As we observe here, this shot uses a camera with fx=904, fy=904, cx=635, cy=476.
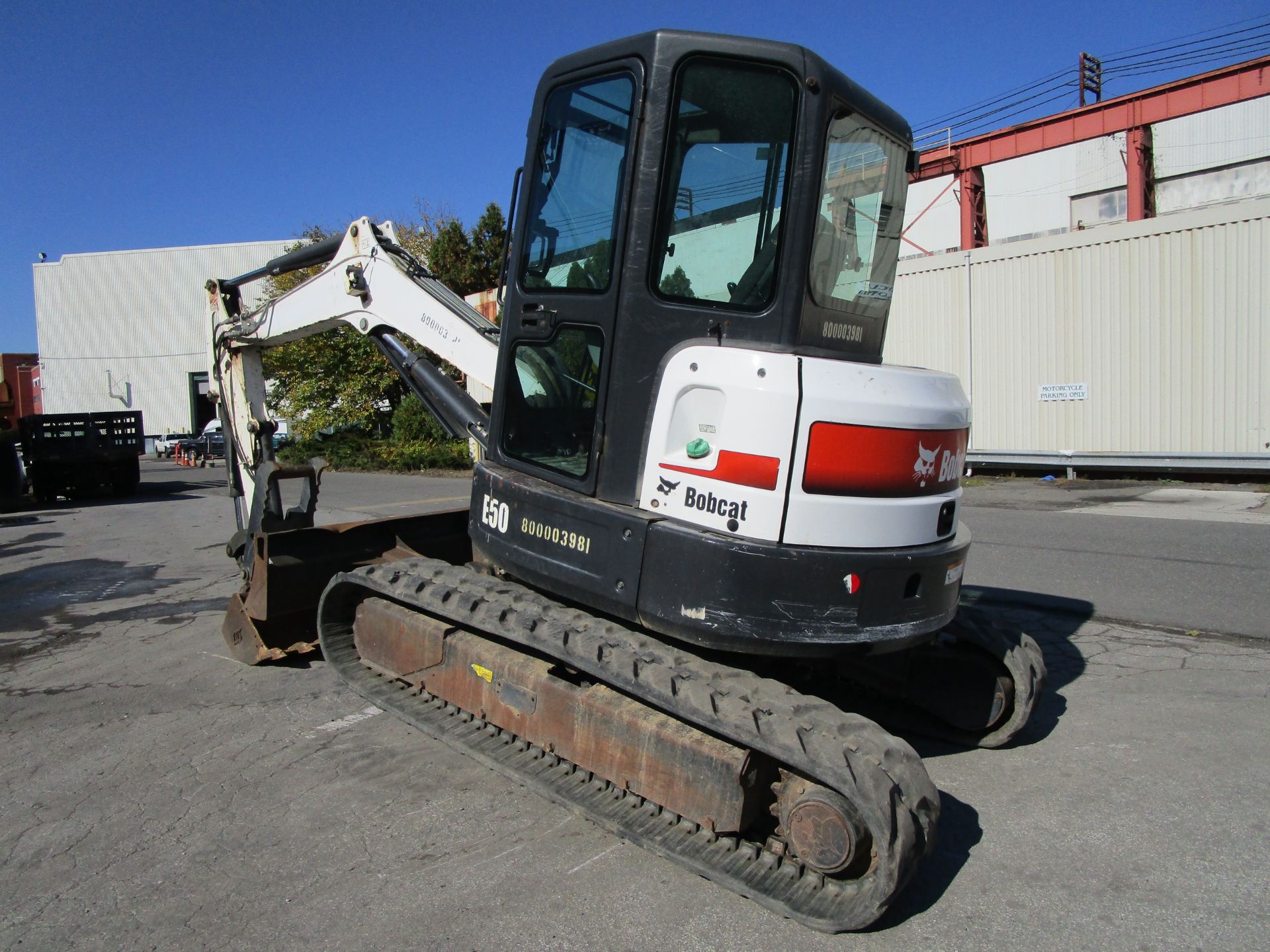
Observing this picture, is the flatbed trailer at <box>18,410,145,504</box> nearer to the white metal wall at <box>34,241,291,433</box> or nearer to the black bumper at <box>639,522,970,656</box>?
the black bumper at <box>639,522,970,656</box>

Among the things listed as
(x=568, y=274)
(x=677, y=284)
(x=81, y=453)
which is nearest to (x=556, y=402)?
(x=568, y=274)

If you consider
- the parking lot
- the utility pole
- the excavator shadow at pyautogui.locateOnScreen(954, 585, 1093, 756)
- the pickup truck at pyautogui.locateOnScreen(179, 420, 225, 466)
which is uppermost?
the utility pole

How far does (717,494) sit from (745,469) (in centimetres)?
16

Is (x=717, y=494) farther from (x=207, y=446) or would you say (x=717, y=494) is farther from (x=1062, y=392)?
(x=207, y=446)

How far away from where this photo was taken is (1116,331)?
51.7 ft

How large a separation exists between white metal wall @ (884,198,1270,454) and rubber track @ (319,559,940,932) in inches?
563

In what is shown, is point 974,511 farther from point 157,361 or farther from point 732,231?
point 157,361

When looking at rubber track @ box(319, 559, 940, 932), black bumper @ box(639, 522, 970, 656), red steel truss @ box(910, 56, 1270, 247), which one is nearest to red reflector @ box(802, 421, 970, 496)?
black bumper @ box(639, 522, 970, 656)

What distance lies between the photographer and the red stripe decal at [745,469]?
10.5ft

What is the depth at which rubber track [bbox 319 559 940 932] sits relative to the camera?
113 inches

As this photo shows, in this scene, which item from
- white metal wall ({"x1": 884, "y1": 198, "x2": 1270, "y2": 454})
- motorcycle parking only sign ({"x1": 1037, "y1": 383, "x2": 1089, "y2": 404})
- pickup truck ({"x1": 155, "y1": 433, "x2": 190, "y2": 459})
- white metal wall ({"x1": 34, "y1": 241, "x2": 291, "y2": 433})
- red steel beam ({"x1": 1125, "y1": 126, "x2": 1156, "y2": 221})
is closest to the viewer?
white metal wall ({"x1": 884, "y1": 198, "x2": 1270, "y2": 454})

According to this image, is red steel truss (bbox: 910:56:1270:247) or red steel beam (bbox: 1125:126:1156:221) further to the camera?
red steel beam (bbox: 1125:126:1156:221)

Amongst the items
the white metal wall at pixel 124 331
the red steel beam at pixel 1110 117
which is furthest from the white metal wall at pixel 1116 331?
the white metal wall at pixel 124 331

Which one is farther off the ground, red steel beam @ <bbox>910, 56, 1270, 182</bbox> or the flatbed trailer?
red steel beam @ <bbox>910, 56, 1270, 182</bbox>
